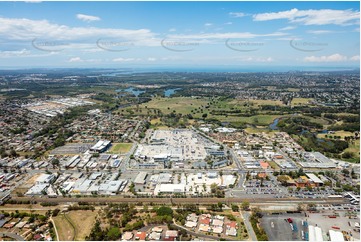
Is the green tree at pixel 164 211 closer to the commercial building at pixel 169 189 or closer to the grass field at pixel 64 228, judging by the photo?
the commercial building at pixel 169 189

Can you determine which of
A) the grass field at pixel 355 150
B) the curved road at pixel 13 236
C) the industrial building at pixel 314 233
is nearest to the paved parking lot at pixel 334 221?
the industrial building at pixel 314 233

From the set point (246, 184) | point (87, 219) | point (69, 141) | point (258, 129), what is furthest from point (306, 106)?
point (87, 219)

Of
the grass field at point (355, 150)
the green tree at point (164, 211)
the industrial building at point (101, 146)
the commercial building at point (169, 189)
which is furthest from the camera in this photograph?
the industrial building at point (101, 146)

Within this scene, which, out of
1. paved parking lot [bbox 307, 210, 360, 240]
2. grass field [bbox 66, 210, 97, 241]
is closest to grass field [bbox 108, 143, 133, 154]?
grass field [bbox 66, 210, 97, 241]

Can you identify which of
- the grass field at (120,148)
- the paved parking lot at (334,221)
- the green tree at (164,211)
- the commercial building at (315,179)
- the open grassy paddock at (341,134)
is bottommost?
the paved parking lot at (334,221)

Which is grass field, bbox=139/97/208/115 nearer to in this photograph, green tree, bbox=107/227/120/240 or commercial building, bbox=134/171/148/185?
commercial building, bbox=134/171/148/185

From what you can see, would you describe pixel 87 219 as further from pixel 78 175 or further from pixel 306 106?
pixel 306 106
